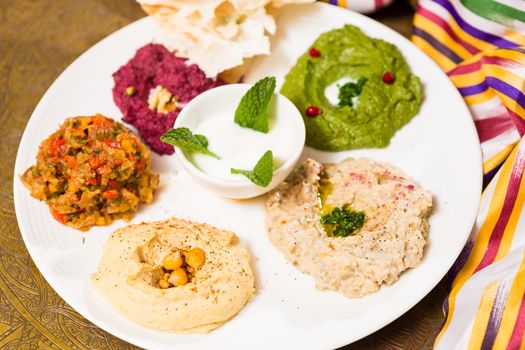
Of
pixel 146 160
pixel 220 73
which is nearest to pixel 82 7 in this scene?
pixel 220 73

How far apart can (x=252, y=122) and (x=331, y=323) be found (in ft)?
5.64

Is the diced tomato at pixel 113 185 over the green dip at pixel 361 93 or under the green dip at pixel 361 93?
under

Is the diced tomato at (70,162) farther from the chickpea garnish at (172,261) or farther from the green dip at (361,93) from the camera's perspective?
the green dip at (361,93)

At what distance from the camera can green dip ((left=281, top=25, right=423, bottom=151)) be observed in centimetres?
546

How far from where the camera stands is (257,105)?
4977 millimetres

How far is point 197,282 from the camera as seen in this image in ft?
14.7

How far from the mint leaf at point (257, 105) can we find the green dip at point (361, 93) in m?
0.60

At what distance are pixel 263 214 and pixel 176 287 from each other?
43.2 inches

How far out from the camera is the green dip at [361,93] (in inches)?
215

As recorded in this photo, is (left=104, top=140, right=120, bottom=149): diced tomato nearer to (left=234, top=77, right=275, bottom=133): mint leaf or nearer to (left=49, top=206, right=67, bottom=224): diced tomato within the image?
(left=49, top=206, right=67, bottom=224): diced tomato

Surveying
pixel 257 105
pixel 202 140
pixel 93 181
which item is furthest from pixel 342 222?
pixel 93 181

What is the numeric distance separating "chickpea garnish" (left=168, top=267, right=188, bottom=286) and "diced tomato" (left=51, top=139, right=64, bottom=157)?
1359 mm

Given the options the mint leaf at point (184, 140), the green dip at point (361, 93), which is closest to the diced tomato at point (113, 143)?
the mint leaf at point (184, 140)

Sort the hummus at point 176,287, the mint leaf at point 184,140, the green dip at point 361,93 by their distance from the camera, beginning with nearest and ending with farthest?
the hummus at point 176,287, the mint leaf at point 184,140, the green dip at point 361,93
